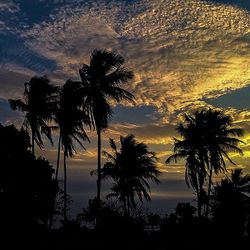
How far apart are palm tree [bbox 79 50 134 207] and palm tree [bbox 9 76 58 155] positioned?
10.2 m

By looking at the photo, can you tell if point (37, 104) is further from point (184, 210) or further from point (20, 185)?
point (184, 210)

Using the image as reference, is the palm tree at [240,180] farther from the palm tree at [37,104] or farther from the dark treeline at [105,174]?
the palm tree at [37,104]

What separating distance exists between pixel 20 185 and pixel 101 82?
502 inches

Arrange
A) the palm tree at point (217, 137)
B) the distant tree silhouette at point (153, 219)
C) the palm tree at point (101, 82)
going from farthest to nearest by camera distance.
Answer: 1. the distant tree silhouette at point (153, 219)
2. the palm tree at point (217, 137)
3. the palm tree at point (101, 82)

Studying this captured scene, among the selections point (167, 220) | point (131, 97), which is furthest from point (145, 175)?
point (131, 97)

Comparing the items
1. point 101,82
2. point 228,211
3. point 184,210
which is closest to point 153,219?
point 184,210

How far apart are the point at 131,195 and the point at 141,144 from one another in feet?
19.7

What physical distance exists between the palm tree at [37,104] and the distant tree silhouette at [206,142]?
14519mm

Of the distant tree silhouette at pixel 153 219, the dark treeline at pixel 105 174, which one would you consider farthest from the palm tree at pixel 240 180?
the distant tree silhouette at pixel 153 219

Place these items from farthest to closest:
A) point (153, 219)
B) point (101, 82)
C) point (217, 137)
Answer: point (153, 219) < point (217, 137) < point (101, 82)

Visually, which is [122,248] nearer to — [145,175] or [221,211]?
[221,211]

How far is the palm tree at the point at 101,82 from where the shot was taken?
119ft

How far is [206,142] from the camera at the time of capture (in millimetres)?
50312

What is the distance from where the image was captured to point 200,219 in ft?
164
